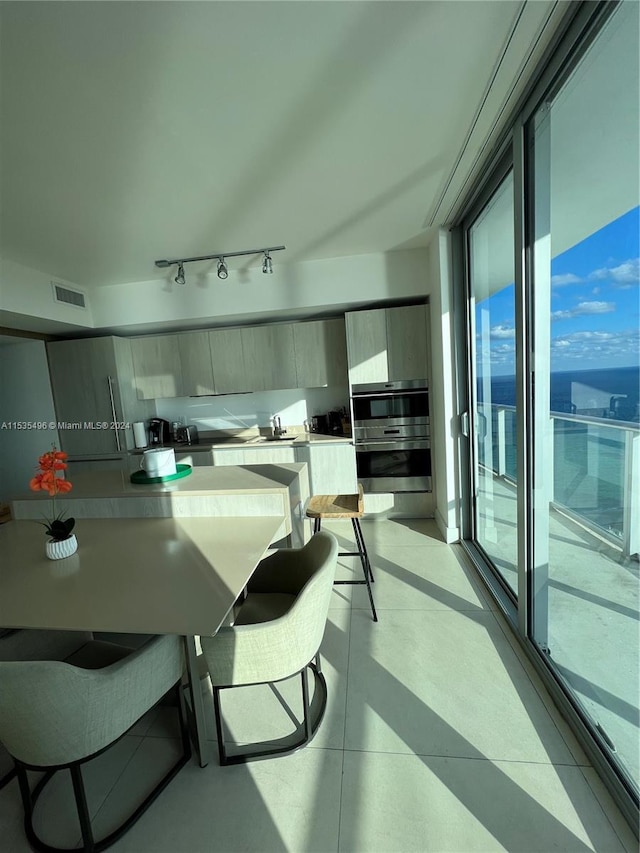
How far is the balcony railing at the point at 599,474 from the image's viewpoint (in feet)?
3.99

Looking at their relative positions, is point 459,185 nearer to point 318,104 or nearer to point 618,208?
point 318,104

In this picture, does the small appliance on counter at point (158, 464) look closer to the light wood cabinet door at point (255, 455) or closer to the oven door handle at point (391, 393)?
the light wood cabinet door at point (255, 455)

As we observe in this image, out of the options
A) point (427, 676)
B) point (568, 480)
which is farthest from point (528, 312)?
point (427, 676)

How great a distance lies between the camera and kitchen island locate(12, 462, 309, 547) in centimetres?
204

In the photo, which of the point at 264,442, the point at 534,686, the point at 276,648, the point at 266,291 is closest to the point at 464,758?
the point at 534,686

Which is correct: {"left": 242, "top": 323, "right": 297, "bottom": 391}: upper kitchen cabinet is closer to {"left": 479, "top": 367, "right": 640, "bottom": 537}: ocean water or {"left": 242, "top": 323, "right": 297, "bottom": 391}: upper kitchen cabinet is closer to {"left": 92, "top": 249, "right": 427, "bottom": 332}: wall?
{"left": 92, "top": 249, "right": 427, "bottom": 332}: wall

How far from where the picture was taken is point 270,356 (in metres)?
4.20

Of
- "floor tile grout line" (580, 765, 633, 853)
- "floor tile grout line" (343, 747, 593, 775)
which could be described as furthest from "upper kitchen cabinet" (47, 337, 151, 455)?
"floor tile grout line" (580, 765, 633, 853)

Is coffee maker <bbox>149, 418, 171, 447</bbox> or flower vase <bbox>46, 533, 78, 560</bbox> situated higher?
coffee maker <bbox>149, 418, 171, 447</bbox>

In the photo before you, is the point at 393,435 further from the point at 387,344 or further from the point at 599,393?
the point at 599,393

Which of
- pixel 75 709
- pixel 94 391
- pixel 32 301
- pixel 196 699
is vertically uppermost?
pixel 32 301

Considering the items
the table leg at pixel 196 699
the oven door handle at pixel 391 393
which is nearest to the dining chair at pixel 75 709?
the table leg at pixel 196 699

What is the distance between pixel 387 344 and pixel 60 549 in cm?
320

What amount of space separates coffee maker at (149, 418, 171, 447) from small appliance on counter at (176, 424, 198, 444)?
0.17 metres
